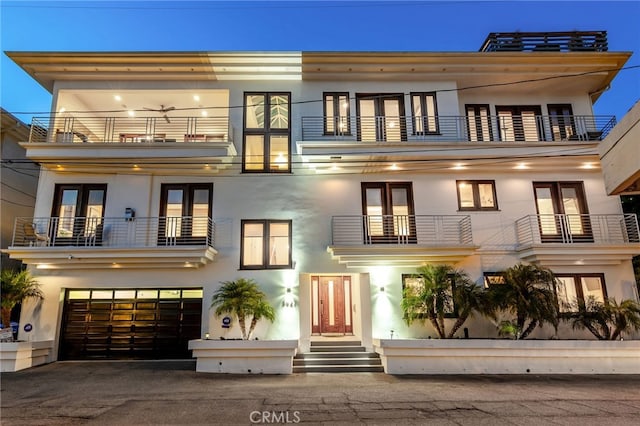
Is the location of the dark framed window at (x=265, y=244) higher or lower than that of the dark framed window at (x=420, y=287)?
higher

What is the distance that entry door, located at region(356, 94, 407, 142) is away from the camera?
1309 centimetres

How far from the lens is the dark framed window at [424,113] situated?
13156 mm

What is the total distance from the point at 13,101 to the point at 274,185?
10346 cm

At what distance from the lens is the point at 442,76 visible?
43.6 ft

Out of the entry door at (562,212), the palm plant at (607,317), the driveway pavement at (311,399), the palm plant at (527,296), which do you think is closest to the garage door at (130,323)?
the driveway pavement at (311,399)

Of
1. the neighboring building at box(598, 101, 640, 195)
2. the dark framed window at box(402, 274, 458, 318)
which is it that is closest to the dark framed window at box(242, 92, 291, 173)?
the dark framed window at box(402, 274, 458, 318)

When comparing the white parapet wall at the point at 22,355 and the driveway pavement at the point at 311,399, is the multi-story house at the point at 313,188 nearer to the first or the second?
the white parapet wall at the point at 22,355

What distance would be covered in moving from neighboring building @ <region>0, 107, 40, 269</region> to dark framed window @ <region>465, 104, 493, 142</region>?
15.9 metres

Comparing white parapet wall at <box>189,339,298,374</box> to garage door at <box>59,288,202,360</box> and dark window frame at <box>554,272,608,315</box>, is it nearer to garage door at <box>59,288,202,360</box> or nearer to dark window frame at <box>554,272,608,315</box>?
garage door at <box>59,288,202,360</box>

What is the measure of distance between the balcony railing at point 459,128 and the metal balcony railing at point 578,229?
277cm

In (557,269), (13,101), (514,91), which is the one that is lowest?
(557,269)

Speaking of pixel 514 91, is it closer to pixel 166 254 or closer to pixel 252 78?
pixel 252 78

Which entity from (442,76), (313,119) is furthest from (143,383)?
(442,76)

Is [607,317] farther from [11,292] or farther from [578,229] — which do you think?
[11,292]
